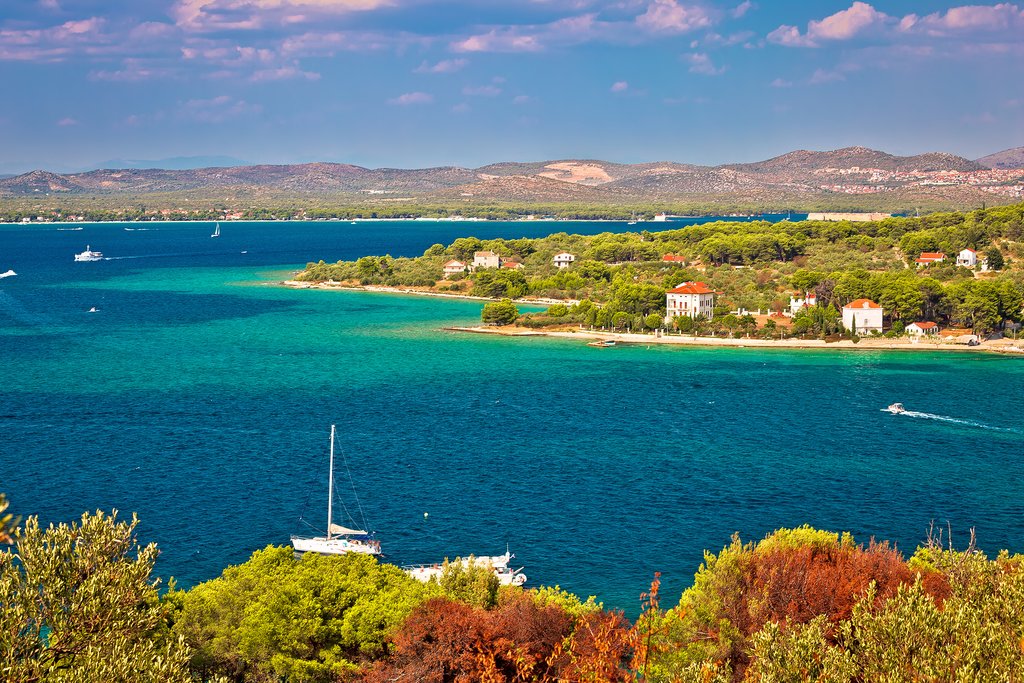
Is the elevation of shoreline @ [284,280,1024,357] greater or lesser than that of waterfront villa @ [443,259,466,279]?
lesser

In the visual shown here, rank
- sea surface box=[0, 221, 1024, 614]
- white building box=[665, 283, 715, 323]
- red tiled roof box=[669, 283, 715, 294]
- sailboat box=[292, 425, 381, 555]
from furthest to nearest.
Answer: red tiled roof box=[669, 283, 715, 294] → white building box=[665, 283, 715, 323] → sea surface box=[0, 221, 1024, 614] → sailboat box=[292, 425, 381, 555]

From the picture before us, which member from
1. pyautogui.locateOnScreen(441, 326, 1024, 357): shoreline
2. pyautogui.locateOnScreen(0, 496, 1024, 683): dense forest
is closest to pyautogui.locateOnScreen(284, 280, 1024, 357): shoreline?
pyautogui.locateOnScreen(441, 326, 1024, 357): shoreline

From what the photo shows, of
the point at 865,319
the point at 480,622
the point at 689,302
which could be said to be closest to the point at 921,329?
the point at 865,319

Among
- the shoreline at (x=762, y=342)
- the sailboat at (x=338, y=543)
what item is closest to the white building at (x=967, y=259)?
the shoreline at (x=762, y=342)

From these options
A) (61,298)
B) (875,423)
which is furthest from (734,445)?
(61,298)

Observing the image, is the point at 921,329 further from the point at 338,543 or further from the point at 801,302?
the point at 338,543

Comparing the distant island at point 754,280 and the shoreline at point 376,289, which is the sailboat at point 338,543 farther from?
the shoreline at point 376,289

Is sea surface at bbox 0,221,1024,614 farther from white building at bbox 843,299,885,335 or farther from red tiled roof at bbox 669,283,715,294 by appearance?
red tiled roof at bbox 669,283,715,294

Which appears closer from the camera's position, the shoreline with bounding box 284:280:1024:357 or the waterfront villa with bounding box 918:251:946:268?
the shoreline with bounding box 284:280:1024:357
